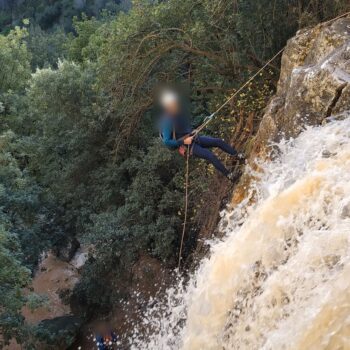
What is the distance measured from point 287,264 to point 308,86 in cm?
299

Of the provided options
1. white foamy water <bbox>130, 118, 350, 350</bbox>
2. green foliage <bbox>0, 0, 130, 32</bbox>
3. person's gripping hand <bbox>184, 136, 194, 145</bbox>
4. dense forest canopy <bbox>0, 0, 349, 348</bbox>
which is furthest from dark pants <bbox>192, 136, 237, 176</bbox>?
green foliage <bbox>0, 0, 130, 32</bbox>

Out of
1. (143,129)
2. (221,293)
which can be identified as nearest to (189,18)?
(143,129)

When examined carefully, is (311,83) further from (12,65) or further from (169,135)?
(12,65)

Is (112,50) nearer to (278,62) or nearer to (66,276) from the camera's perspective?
(278,62)

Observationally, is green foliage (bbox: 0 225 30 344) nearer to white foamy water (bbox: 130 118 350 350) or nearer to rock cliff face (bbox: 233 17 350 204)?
white foamy water (bbox: 130 118 350 350)

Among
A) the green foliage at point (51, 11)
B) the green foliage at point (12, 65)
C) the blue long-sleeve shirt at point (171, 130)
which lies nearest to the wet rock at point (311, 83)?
the blue long-sleeve shirt at point (171, 130)

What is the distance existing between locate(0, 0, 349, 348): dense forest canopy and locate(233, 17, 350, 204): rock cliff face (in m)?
1.12

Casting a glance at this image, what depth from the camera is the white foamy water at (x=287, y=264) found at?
3.98 m

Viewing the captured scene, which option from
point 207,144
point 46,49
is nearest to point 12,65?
point 46,49

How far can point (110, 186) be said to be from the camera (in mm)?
13203

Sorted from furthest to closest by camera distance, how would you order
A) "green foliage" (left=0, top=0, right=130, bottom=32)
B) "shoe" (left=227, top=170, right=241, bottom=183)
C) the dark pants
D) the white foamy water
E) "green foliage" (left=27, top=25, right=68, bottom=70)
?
"green foliage" (left=0, top=0, right=130, bottom=32) → "green foliage" (left=27, top=25, right=68, bottom=70) → "shoe" (left=227, top=170, right=241, bottom=183) → the dark pants → the white foamy water

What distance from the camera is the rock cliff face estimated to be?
6324 millimetres

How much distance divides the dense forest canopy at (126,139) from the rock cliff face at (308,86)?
112cm

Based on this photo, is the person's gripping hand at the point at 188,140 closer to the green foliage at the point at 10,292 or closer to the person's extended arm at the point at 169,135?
the person's extended arm at the point at 169,135
